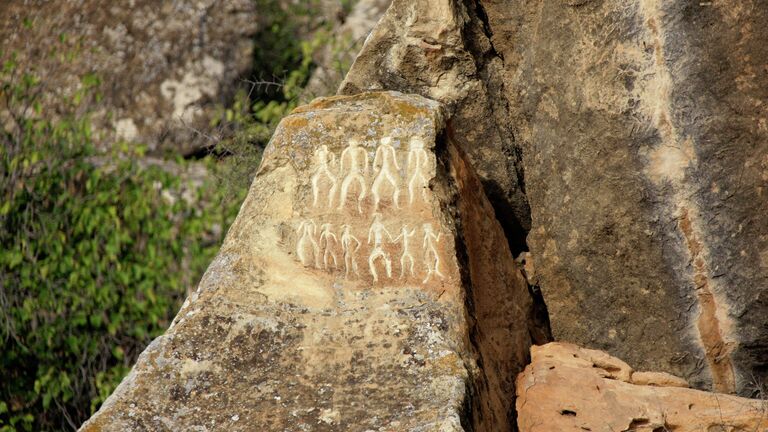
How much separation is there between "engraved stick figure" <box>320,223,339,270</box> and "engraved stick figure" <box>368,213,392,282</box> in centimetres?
15

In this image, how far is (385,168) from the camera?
5008 millimetres

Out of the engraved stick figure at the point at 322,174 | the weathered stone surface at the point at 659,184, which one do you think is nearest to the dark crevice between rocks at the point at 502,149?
the weathered stone surface at the point at 659,184

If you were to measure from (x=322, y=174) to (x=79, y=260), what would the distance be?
3635 mm

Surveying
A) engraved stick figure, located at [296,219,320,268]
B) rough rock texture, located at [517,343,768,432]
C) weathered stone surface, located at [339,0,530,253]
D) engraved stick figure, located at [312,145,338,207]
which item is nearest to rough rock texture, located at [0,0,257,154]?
weathered stone surface, located at [339,0,530,253]

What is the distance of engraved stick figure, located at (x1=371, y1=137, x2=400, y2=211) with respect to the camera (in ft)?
16.4

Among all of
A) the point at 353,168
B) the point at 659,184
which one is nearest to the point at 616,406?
the point at 659,184

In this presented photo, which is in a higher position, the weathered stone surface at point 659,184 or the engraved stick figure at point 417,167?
the weathered stone surface at point 659,184

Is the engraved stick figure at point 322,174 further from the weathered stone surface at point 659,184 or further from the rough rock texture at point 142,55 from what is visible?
the rough rock texture at point 142,55

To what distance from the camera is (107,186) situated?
8.44 metres

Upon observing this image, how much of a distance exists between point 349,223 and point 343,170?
0.79 ft

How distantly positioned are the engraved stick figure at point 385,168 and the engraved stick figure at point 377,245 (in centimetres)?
7

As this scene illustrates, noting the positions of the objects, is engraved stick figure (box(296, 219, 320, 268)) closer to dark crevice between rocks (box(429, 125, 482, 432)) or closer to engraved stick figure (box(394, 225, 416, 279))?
engraved stick figure (box(394, 225, 416, 279))

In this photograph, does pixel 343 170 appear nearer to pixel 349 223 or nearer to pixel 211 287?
pixel 349 223

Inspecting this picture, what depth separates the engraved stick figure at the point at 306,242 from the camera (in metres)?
4.89
